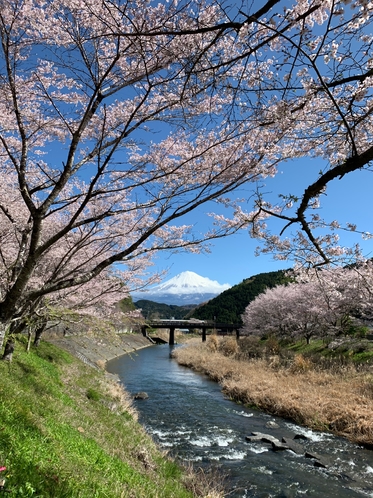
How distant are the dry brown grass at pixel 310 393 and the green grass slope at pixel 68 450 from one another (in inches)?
285

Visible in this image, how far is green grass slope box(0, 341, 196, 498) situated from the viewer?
10.9 ft

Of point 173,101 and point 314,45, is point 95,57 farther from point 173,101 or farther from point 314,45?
point 314,45

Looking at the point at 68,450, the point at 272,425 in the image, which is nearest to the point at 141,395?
the point at 272,425

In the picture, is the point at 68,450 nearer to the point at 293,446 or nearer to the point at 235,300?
the point at 293,446

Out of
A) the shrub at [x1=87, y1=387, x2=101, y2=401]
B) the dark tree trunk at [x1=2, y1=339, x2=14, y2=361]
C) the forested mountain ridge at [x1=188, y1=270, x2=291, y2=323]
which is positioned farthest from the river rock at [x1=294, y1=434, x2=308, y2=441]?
the forested mountain ridge at [x1=188, y1=270, x2=291, y2=323]

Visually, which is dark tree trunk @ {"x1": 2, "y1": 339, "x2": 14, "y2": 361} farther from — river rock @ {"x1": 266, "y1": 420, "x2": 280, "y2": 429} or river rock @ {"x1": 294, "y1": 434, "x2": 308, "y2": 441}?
river rock @ {"x1": 294, "y1": 434, "x2": 308, "y2": 441}

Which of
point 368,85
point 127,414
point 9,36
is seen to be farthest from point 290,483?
point 9,36

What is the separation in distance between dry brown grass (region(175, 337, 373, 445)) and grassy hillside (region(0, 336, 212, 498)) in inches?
283

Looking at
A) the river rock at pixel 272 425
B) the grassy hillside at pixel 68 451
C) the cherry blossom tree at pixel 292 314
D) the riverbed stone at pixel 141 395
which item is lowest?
the riverbed stone at pixel 141 395

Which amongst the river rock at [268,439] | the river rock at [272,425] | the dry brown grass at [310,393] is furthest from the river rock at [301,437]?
the dry brown grass at [310,393]

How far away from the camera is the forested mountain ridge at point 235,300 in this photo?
3821 inches

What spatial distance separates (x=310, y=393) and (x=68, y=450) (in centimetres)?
1277

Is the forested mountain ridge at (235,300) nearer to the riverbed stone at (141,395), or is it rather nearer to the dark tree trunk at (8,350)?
the riverbed stone at (141,395)

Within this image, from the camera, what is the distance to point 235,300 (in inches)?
4090
